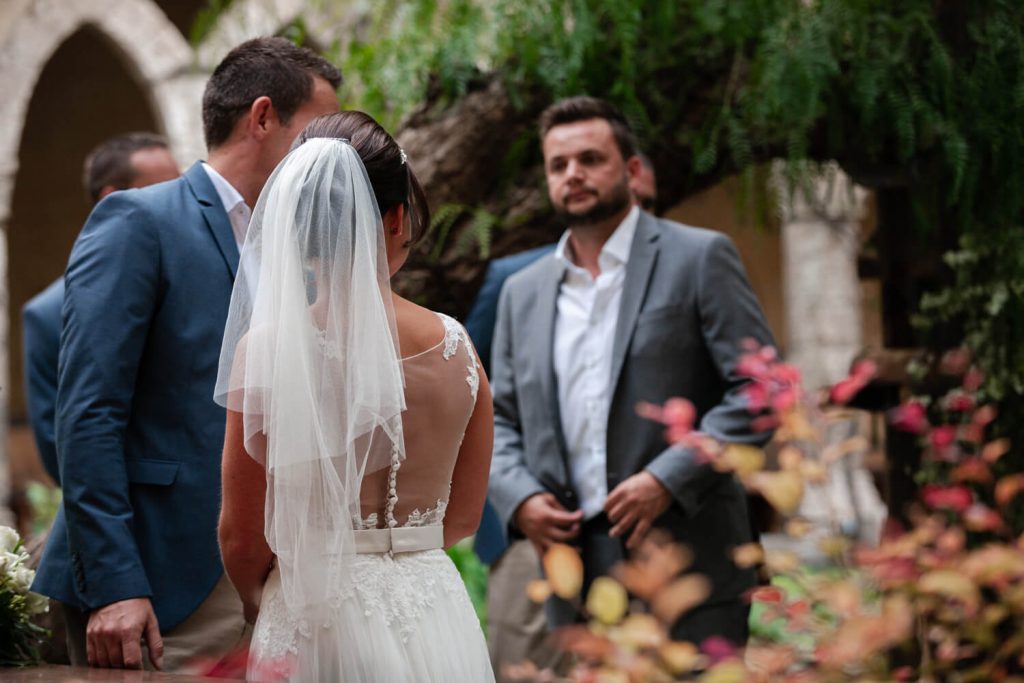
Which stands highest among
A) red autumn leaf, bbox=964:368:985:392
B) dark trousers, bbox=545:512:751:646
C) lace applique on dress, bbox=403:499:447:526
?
lace applique on dress, bbox=403:499:447:526

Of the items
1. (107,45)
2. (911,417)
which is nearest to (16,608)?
(911,417)

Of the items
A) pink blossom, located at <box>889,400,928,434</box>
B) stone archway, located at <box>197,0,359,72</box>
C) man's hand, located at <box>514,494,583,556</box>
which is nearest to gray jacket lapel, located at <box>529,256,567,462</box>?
man's hand, located at <box>514,494,583,556</box>

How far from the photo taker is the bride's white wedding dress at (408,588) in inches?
94.0

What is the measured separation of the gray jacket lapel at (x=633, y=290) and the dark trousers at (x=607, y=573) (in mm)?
446

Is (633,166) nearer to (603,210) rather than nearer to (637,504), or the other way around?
(603,210)

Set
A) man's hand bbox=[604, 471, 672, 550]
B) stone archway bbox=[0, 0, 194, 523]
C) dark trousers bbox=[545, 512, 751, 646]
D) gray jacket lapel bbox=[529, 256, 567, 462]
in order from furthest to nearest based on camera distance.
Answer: stone archway bbox=[0, 0, 194, 523] < gray jacket lapel bbox=[529, 256, 567, 462] < dark trousers bbox=[545, 512, 751, 646] < man's hand bbox=[604, 471, 672, 550]

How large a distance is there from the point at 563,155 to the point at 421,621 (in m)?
2.09

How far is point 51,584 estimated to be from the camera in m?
2.93

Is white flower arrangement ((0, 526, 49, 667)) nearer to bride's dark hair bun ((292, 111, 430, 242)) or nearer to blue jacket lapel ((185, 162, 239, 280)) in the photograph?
blue jacket lapel ((185, 162, 239, 280))

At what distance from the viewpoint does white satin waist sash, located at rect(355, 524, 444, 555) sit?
2438 millimetres

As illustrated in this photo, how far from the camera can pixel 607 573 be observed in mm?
3932

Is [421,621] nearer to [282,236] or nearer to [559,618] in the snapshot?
[282,236]

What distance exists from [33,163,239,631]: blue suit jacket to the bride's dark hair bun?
2.06 feet

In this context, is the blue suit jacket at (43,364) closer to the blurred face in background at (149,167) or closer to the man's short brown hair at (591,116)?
the blurred face in background at (149,167)
